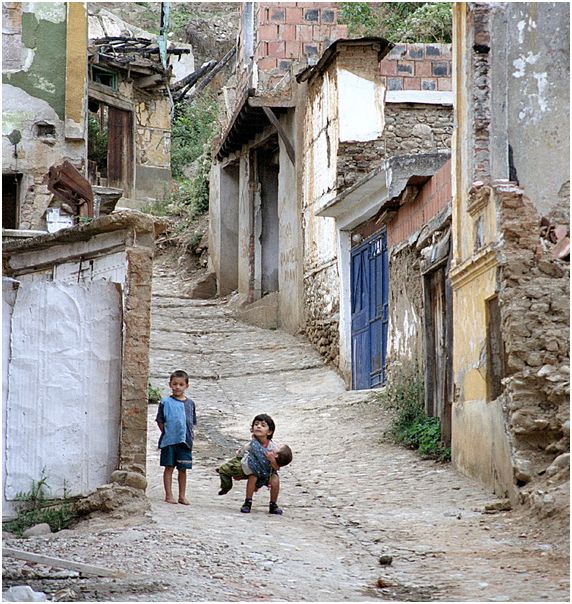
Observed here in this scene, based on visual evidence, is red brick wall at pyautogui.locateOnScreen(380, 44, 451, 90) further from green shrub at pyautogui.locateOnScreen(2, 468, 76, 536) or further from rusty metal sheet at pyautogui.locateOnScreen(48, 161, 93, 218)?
green shrub at pyautogui.locateOnScreen(2, 468, 76, 536)

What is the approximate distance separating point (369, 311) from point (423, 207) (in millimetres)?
2924

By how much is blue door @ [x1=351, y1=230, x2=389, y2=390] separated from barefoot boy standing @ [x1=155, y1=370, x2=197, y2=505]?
20.7 feet

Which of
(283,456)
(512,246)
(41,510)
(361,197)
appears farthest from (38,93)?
(41,510)

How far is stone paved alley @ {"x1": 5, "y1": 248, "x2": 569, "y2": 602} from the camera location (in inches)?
225

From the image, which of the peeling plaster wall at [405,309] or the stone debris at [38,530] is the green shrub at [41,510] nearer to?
the stone debris at [38,530]

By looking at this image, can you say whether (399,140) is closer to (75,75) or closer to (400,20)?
(400,20)

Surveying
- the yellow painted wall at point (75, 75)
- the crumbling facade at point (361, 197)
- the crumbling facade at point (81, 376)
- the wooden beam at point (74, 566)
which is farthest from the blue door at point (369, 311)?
the wooden beam at point (74, 566)

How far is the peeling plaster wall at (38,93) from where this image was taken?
17.7 meters

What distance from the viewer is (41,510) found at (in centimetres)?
748

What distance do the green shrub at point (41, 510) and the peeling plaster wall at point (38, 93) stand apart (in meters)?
10.7

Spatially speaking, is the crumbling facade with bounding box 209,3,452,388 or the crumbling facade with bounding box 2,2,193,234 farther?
the crumbling facade with bounding box 2,2,193,234

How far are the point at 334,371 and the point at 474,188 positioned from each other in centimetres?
699

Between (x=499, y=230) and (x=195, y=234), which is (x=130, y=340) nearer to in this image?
(x=499, y=230)

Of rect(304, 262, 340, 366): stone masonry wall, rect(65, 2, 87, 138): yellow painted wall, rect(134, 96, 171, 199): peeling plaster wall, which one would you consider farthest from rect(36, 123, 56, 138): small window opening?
rect(134, 96, 171, 199): peeling plaster wall
